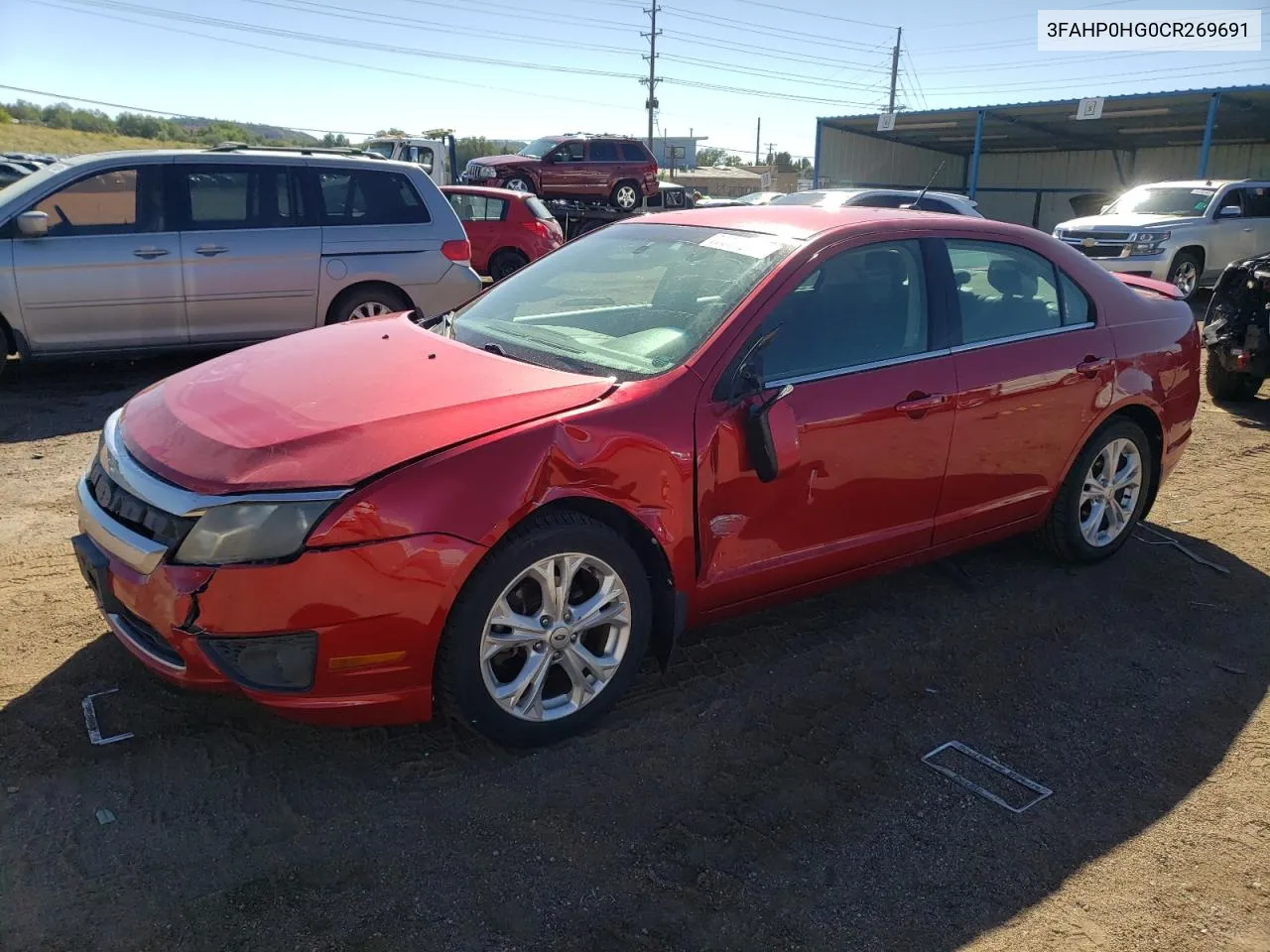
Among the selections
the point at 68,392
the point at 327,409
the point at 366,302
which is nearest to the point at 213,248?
the point at 366,302

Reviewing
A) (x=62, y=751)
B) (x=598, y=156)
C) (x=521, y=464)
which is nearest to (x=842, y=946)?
(x=521, y=464)

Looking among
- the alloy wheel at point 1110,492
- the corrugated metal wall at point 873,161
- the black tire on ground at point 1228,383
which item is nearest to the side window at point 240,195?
the alloy wheel at point 1110,492

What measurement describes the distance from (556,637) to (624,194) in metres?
23.3

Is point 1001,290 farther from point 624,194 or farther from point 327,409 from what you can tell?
point 624,194

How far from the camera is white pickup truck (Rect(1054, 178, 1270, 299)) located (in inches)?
544

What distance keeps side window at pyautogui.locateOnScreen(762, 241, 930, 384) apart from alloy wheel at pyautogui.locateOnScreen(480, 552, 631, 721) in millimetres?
965

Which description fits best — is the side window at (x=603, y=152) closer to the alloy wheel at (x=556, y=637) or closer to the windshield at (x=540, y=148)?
the windshield at (x=540, y=148)

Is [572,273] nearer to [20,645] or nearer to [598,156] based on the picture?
[20,645]

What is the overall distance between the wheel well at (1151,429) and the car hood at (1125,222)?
10720 millimetres

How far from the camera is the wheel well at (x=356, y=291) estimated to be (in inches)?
314

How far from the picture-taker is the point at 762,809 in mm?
2848

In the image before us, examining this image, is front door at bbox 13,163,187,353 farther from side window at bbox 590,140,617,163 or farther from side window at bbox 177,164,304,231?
side window at bbox 590,140,617,163

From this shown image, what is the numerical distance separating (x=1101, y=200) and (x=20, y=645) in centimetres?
2418

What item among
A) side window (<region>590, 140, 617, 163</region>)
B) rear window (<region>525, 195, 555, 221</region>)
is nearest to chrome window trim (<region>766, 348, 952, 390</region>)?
rear window (<region>525, 195, 555, 221</region>)
